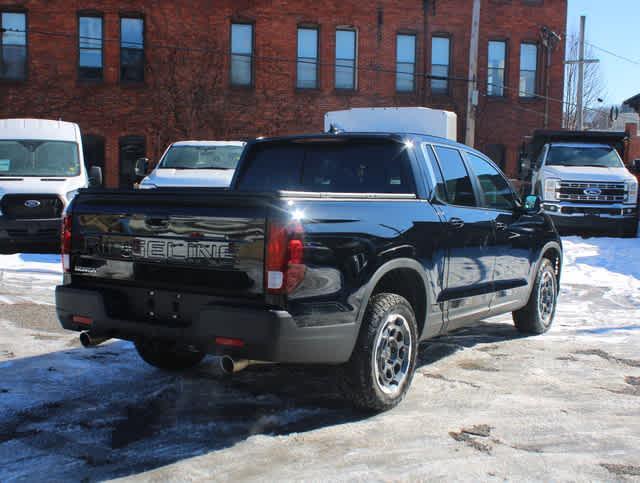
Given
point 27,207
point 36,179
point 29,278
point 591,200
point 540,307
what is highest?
point 36,179

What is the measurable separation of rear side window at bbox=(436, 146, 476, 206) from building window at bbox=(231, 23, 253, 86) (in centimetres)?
2136

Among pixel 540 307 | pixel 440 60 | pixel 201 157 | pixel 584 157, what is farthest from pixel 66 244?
pixel 440 60

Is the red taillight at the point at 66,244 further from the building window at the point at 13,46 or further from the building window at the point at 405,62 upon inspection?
the building window at the point at 405,62

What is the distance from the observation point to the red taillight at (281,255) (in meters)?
4.11

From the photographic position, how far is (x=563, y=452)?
13.8ft

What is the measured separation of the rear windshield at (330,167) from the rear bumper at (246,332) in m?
1.50

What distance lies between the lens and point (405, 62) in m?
27.8

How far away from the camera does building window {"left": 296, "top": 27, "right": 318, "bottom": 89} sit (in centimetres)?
2694

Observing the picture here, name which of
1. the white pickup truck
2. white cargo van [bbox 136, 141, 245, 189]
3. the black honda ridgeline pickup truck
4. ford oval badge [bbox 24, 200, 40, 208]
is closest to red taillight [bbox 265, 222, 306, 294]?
the black honda ridgeline pickup truck

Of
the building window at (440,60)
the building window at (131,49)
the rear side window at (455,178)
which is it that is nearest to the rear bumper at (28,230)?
the rear side window at (455,178)

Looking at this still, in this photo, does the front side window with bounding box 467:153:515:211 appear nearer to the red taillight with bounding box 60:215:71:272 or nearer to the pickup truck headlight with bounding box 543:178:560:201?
the red taillight with bounding box 60:215:71:272

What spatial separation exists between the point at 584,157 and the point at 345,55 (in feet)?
38.8

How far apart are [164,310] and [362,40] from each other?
2402 centimetres

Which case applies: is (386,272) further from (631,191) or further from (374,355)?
(631,191)
